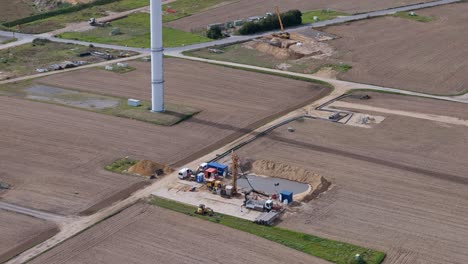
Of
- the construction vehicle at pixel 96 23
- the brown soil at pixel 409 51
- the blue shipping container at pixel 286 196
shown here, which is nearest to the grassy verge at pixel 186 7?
the construction vehicle at pixel 96 23

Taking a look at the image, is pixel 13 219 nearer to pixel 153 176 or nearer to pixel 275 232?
pixel 153 176

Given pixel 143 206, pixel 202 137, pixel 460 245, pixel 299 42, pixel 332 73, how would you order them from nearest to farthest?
1. pixel 460 245
2. pixel 143 206
3. pixel 202 137
4. pixel 332 73
5. pixel 299 42

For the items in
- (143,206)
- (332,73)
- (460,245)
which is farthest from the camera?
(332,73)

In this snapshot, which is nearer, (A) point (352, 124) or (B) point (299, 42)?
(A) point (352, 124)

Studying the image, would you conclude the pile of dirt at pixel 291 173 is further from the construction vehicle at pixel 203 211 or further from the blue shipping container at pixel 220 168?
the construction vehicle at pixel 203 211

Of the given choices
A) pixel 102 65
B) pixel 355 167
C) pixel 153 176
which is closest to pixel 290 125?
pixel 355 167

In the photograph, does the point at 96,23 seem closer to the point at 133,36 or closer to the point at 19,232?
the point at 133,36
